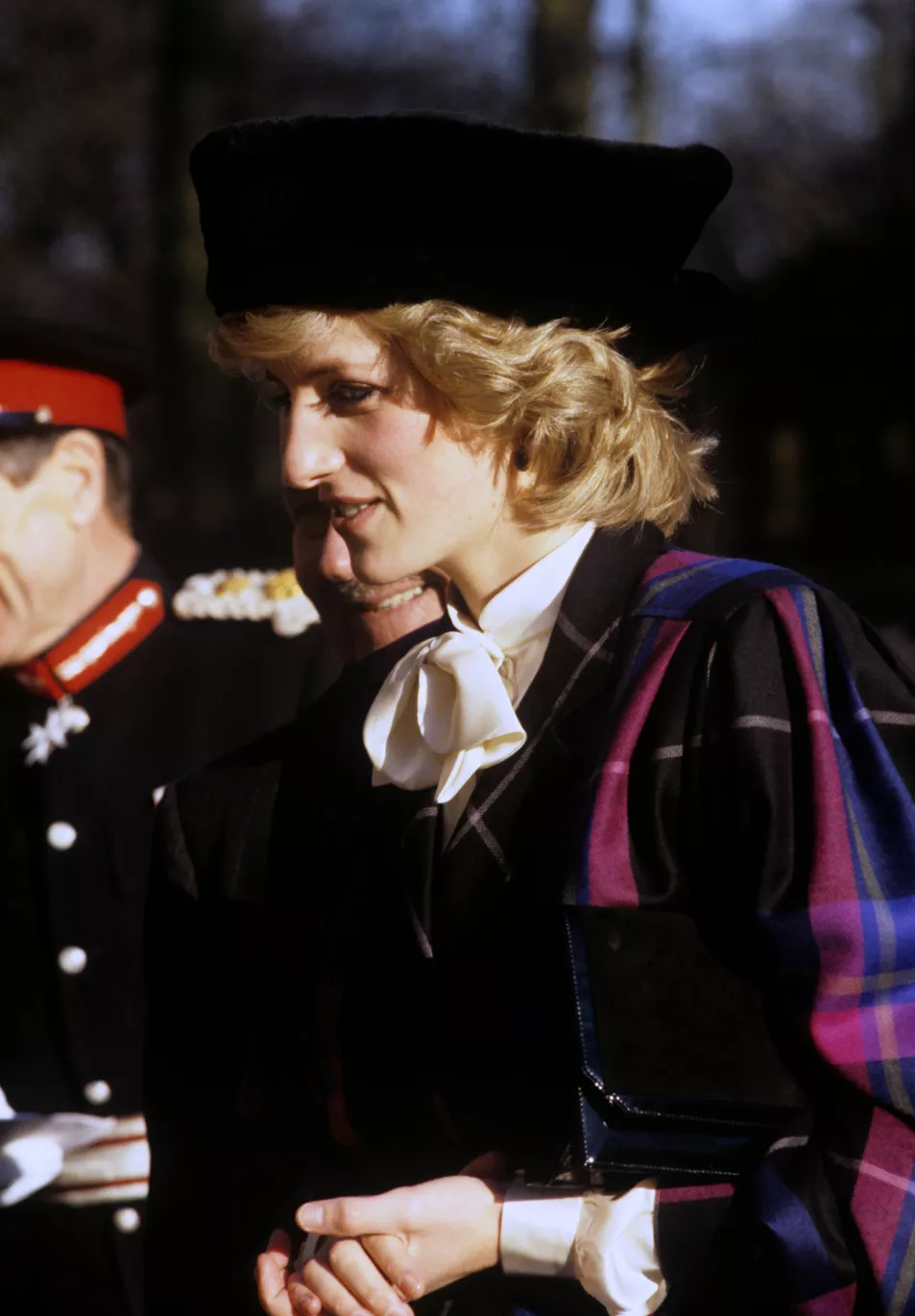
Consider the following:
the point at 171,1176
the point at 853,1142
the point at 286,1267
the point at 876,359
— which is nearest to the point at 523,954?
the point at 853,1142

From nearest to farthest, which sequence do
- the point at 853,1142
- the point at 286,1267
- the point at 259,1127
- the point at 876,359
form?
the point at 853,1142, the point at 286,1267, the point at 259,1127, the point at 876,359

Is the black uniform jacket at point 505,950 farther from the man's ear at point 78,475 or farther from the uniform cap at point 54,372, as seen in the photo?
the uniform cap at point 54,372

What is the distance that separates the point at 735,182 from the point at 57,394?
24.9ft

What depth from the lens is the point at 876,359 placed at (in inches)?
393

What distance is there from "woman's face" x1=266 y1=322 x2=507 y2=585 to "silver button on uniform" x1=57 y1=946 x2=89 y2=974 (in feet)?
4.73

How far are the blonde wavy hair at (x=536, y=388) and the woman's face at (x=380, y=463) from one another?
20 millimetres

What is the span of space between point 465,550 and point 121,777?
1.46m

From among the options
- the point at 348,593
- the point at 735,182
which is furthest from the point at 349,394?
the point at 735,182

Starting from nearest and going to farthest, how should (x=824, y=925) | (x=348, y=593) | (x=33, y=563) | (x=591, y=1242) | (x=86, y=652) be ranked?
(x=824, y=925) → (x=591, y=1242) → (x=348, y=593) → (x=33, y=563) → (x=86, y=652)

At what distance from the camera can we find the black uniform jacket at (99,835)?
3.05 metres

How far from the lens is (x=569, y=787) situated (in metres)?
A: 1.79

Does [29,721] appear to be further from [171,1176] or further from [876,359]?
[876,359]

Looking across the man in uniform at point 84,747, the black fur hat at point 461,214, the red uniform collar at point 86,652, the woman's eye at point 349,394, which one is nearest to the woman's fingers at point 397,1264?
the woman's eye at point 349,394

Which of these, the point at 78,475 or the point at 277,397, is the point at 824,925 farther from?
the point at 78,475
